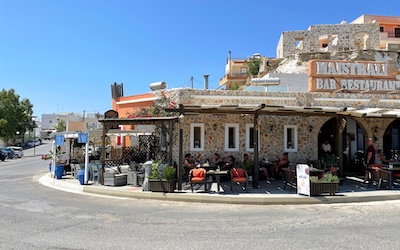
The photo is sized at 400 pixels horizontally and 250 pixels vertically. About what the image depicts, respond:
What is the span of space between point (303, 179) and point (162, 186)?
476 centimetres

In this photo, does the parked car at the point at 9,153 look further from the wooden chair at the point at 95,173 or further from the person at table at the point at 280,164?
the person at table at the point at 280,164

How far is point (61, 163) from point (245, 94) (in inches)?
412

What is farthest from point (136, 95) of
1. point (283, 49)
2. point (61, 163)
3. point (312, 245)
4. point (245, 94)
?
point (283, 49)

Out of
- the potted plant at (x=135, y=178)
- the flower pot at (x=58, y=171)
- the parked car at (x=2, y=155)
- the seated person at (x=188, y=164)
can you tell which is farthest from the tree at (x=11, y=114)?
the seated person at (x=188, y=164)

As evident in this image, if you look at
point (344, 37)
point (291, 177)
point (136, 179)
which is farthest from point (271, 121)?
point (344, 37)

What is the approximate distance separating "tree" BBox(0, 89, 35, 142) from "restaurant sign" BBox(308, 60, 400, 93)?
46313mm

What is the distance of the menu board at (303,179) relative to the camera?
9.99m

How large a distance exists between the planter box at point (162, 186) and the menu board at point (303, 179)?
425 cm

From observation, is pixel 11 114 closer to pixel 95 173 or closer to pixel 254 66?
pixel 254 66

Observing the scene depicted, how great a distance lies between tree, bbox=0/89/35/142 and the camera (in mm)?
48125

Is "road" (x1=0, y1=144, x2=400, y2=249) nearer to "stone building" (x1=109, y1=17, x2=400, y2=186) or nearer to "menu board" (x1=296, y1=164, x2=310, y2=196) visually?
"menu board" (x1=296, y1=164, x2=310, y2=196)

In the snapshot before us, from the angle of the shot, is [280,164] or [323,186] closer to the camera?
[323,186]

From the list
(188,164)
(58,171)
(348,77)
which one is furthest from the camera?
(348,77)

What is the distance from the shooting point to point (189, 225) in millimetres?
7023
